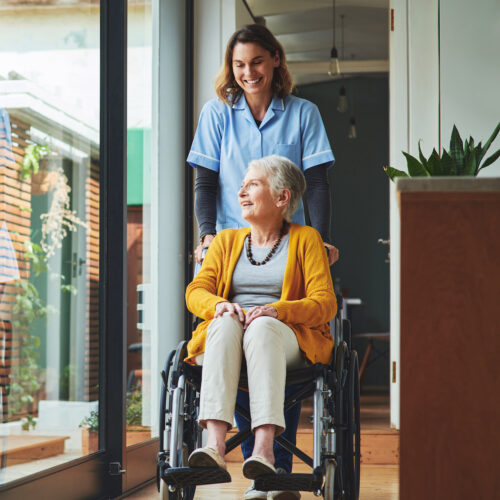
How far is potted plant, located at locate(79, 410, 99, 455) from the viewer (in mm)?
2693

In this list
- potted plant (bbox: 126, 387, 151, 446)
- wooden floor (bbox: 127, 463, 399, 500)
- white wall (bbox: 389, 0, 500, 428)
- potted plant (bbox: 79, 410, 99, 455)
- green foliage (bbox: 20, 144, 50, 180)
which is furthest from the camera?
white wall (bbox: 389, 0, 500, 428)

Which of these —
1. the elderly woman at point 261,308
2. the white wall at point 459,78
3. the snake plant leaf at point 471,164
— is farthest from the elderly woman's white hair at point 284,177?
the white wall at point 459,78

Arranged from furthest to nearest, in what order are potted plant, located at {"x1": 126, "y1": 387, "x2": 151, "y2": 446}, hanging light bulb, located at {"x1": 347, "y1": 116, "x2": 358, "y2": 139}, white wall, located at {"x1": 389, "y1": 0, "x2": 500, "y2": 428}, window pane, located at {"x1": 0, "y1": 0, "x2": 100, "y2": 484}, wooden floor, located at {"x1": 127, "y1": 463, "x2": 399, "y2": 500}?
hanging light bulb, located at {"x1": 347, "y1": 116, "x2": 358, "y2": 139}, white wall, located at {"x1": 389, "y1": 0, "x2": 500, "y2": 428}, potted plant, located at {"x1": 126, "y1": 387, "x2": 151, "y2": 446}, wooden floor, located at {"x1": 127, "y1": 463, "x2": 399, "y2": 500}, window pane, located at {"x1": 0, "y1": 0, "x2": 100, "y2": 484}

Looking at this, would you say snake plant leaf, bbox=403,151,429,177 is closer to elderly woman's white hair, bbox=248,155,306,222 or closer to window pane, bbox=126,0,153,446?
elderly woman's white hair, bbox=248,155,306,222

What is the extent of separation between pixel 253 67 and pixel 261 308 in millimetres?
874

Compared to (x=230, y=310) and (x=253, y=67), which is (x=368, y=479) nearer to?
(x=230, y=310)

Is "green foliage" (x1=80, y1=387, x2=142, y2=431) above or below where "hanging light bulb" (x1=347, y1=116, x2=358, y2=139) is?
below

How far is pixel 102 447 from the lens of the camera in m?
2.79

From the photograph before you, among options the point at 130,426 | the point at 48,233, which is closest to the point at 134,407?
the point at 130,426

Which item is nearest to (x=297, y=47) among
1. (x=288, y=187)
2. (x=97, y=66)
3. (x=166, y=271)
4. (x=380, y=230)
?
(x=380, y=230)

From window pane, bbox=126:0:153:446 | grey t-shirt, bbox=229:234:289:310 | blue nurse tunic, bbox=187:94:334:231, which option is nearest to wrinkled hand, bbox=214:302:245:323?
grey t-shirt, bbox=229:234:289:310

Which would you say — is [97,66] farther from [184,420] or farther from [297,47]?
[297,47]

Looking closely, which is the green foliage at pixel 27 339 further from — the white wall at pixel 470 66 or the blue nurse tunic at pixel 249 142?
the white wall at pixel 470 66

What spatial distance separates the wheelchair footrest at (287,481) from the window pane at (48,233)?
70 cm
